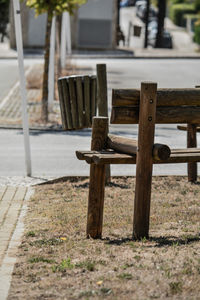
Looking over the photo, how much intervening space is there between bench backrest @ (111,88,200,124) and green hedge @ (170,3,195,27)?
2617 inches

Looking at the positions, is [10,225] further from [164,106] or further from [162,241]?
[164,106]

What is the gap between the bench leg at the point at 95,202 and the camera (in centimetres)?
784

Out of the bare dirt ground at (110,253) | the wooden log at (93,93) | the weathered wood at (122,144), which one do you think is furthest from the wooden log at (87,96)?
the weathered wood at (122,144)

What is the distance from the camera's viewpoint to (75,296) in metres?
5.70

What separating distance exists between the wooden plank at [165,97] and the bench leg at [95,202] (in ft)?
2.33

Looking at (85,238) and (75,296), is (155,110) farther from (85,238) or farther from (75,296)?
(75,296)

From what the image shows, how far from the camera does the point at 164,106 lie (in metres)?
7.75

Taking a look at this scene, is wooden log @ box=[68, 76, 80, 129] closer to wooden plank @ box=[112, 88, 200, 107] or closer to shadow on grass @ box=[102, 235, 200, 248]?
wooden plank @ box=[112, 88, 200, 107]

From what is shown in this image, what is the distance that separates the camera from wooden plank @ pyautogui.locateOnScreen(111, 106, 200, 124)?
7.55 meters

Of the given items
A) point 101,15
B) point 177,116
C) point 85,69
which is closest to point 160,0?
point 101,15

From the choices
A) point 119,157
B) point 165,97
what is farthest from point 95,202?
point 165,97

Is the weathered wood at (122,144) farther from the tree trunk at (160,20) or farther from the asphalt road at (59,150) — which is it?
the tree trunk at (160,20)

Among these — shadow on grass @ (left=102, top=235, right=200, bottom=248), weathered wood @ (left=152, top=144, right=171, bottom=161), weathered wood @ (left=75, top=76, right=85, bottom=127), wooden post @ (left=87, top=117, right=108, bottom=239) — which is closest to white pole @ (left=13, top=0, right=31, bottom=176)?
weathered wood @ (left=75, top=76, right=85, bottom=127)

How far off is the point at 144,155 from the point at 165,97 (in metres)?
0.61
